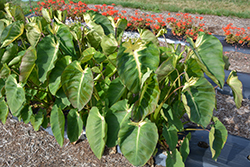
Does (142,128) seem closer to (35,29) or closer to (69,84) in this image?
(69,84)

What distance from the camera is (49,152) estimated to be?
1.83 meters

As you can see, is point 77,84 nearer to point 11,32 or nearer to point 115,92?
point 115,92

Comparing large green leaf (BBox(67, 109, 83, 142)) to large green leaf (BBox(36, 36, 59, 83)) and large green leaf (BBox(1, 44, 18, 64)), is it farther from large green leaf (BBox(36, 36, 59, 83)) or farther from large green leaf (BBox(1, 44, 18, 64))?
large green leaf (BBox(1, 44, 18, 64))

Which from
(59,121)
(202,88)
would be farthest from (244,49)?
(59,121)

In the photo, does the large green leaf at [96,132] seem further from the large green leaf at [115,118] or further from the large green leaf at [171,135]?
the large green leaf at [171,135]

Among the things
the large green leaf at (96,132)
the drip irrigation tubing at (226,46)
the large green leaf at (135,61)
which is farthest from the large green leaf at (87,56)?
the drip irrigation tubing at (226,46)

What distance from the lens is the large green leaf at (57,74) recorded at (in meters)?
1.54

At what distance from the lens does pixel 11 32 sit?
67.2 inches

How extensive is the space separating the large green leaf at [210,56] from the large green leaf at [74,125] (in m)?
1.07

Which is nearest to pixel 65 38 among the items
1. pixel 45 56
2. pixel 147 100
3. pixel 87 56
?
pixel 45 56

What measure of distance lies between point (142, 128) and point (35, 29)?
1.19 m

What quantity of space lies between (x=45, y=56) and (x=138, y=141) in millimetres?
953

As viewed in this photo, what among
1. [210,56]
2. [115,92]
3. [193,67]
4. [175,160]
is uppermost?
[210,56]

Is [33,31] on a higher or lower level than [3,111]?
higher
